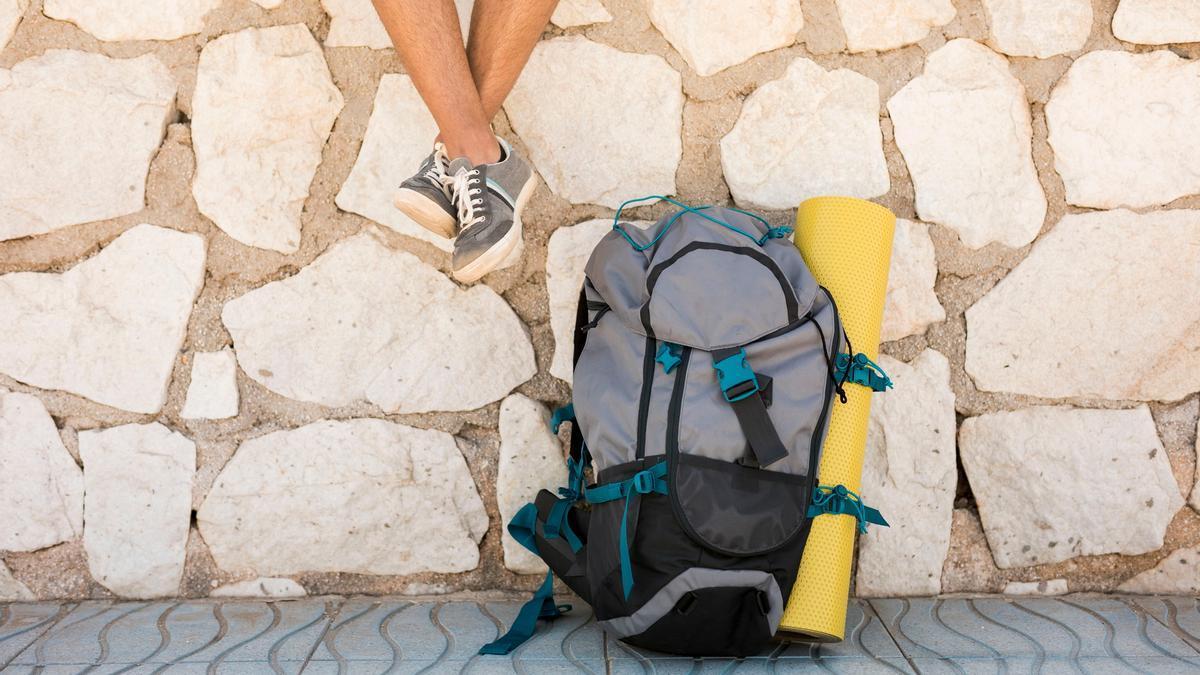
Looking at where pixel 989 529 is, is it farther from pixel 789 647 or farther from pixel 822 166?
pixel 822 166

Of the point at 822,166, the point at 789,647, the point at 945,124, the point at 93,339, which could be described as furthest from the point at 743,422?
the point at 93,339

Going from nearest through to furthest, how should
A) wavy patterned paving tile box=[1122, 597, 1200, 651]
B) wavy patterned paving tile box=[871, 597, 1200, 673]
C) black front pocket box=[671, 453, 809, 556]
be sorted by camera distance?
1. black front pocket box=[671, 453, 809, 556]
2. wavy patterned paving tile box=[871, 597, 1200, 673]
3. wavy patterned paving tile box=[1122, 597, 1200, 651]

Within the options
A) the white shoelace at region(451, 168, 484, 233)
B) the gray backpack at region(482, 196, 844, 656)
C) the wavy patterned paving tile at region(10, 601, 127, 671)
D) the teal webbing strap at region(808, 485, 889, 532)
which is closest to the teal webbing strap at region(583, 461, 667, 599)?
the gray backpack at region(482, 196, 844, 656)

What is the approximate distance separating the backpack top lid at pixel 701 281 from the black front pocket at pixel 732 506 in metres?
0.22

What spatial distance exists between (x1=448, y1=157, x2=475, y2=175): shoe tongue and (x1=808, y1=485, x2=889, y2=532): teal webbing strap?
2.90ft

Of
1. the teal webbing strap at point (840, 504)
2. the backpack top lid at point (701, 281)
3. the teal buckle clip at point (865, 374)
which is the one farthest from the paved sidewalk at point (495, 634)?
the backpack top lid at point (701, 281)

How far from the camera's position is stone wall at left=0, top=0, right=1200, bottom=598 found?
1896 mm

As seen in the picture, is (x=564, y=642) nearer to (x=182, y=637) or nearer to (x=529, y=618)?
(x=529, y=618)

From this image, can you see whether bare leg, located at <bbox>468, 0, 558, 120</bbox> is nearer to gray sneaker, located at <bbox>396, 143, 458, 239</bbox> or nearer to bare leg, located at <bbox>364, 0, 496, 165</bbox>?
bare leg, located at <bbox>364, 0, 496, 165</bbox>

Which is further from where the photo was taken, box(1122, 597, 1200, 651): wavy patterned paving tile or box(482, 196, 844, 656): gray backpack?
box(1122, 597, 1200, 651): wavy patterned paving tile

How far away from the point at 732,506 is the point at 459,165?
0.79m

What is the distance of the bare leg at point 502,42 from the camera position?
1741 mm

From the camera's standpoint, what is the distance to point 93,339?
190 centimetres

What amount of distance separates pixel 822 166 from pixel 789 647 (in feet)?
3.25
